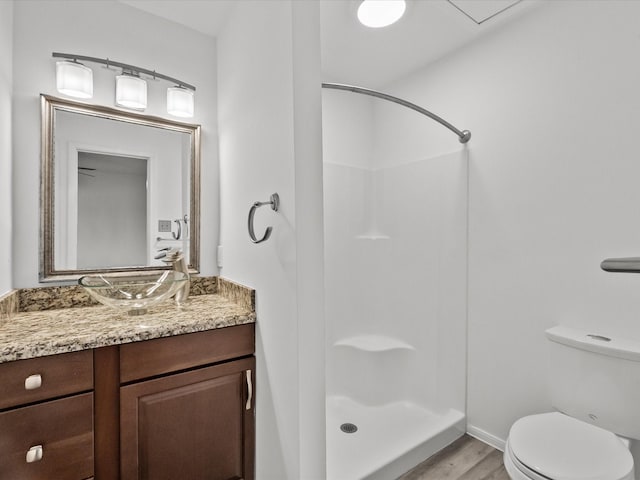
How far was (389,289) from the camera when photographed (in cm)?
240

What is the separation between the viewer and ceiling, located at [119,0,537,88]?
165cm

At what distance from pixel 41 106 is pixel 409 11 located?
1825 millimetres

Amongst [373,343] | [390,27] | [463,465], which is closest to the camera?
[463,465]

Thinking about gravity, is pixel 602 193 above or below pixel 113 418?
→ above

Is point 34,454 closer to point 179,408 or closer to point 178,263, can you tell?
point 179,408

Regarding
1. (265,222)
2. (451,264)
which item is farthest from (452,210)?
(265,222)

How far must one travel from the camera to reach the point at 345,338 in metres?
2.35

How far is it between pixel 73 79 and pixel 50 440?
1.47 meters

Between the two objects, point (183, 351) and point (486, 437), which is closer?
point (183, 351)

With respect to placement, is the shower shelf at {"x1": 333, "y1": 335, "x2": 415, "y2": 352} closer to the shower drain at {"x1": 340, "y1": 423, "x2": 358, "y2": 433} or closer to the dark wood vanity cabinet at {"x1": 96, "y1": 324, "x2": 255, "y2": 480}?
the shower drain at {"x1": 340, "y1": 423, "x2": 358, "y2": 433}

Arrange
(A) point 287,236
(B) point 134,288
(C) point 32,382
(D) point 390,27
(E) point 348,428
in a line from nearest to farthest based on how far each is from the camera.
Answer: (C) point 32,382 → (A) point 287,236 → (B) point 134,288 → (D) point 390,27 → (E) point 348,428

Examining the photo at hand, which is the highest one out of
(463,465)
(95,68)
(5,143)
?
(95,68)

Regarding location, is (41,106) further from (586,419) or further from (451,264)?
(586,419)

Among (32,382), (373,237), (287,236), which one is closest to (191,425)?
(32,382)
